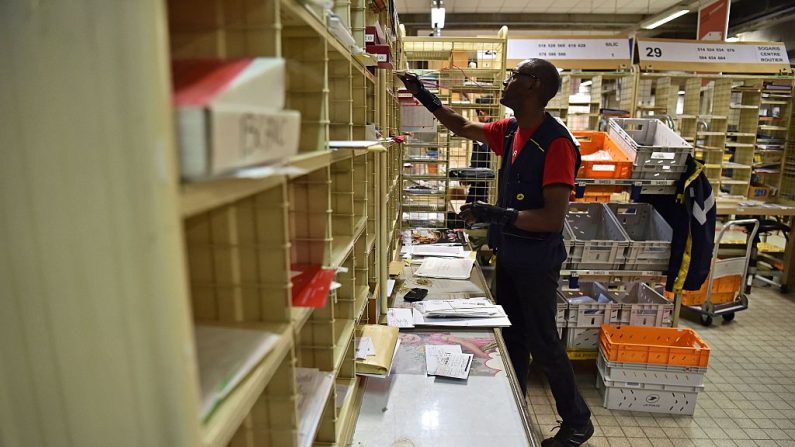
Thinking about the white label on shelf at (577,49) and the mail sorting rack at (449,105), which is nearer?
the mail sorting rack at (449,105)

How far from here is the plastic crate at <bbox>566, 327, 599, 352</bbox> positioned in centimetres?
321

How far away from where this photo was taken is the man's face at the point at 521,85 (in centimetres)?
236

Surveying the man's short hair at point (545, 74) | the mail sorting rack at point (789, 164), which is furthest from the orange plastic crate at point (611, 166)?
the mail sorting rack at point (789, 164)

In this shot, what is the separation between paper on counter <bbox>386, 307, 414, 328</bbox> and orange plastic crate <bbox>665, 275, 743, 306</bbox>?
3.44 m

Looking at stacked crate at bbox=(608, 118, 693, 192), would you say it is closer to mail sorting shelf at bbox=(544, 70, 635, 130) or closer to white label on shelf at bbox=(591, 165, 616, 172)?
white label on shelf at bbox=(591, 165, 616, 172)

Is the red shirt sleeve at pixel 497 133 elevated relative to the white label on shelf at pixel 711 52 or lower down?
lower down

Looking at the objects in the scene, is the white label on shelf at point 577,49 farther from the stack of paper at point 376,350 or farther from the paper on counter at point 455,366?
the stack of paper at point 376,350

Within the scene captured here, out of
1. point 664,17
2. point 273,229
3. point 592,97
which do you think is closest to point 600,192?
point 592,97

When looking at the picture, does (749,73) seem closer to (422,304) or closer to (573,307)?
(573,307)

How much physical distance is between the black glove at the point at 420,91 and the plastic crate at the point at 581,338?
179 cm

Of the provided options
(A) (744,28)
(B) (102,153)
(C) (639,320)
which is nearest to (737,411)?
(C) (639,320)

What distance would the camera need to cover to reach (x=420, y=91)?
9.51 ft

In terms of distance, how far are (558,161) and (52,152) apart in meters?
2.12

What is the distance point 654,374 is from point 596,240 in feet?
2.97
